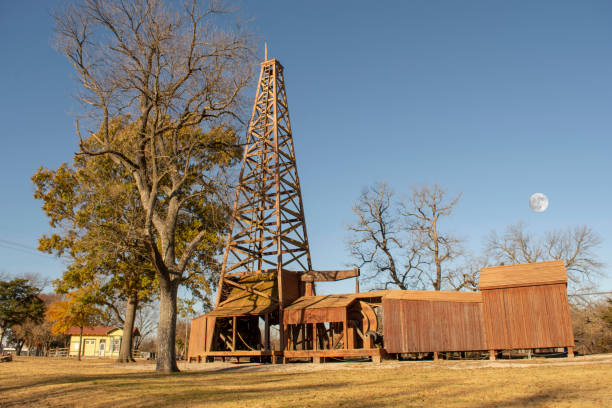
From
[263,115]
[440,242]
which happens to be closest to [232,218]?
[263,115]

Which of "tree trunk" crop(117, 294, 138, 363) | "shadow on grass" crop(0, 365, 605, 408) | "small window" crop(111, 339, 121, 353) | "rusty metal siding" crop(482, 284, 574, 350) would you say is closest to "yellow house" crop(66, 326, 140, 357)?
"small window" crop(111, 339, 121, 353)

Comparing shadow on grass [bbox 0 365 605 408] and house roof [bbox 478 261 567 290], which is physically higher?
house roof [bbox 478 261 567 290]

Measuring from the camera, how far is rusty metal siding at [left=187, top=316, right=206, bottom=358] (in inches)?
893

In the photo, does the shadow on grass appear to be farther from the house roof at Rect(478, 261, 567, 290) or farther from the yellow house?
the yellow house

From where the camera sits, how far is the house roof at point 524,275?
18.6 meters

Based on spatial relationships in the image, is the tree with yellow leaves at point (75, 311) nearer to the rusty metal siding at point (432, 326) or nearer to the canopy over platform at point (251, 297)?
the canopy over platform at point (251, 297)

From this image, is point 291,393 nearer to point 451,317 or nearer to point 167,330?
point 167,330

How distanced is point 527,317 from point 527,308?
0.36 m

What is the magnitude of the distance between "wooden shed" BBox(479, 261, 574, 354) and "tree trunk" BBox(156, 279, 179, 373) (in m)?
12.8

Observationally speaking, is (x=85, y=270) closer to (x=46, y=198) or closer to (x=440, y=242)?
(x=46, y=198)

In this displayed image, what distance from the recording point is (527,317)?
1880 cm

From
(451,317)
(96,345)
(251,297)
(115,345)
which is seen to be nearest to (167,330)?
(251,297)

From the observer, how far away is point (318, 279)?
23656 mm

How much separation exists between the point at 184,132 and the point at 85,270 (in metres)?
8.36
